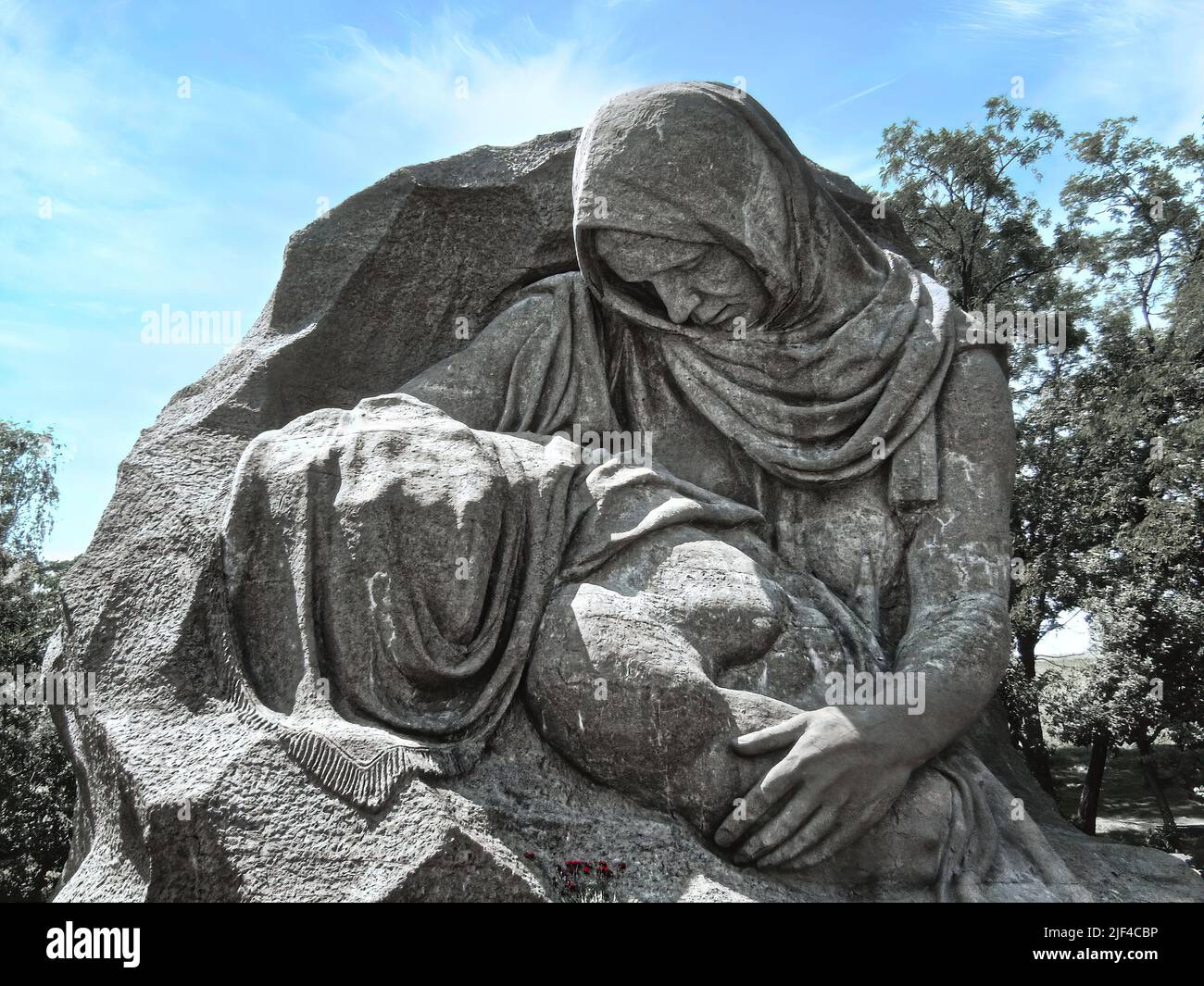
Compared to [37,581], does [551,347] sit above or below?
above

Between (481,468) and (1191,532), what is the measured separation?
6803mm

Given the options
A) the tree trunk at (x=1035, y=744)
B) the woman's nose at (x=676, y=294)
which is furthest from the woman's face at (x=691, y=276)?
the tree trunk at (x=1035, y=744)

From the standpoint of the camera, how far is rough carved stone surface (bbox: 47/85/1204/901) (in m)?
3.10

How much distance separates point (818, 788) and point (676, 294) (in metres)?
2.12

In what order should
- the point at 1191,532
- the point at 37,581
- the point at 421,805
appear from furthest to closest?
the point at 37,581, the point at 1191,532, the point at 421,805

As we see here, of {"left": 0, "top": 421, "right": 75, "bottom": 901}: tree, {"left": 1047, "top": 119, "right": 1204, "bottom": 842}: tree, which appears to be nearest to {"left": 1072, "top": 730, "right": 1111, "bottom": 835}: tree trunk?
{"left": 1047, "top": 119, "right": 1204, "bottom": 842}: tree

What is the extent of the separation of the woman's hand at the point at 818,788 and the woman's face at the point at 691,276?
6.05ft

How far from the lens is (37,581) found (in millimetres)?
9984

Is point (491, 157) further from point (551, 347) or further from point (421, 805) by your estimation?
point (421, 805)

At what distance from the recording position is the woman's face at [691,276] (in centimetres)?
436

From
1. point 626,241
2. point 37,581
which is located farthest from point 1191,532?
point 37,581

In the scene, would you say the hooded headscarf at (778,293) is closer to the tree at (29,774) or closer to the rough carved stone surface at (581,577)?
the rough carved stone surface at (581,577)

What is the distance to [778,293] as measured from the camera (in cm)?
439

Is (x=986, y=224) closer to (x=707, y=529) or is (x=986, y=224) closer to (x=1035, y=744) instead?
(x=1035, y=744)
